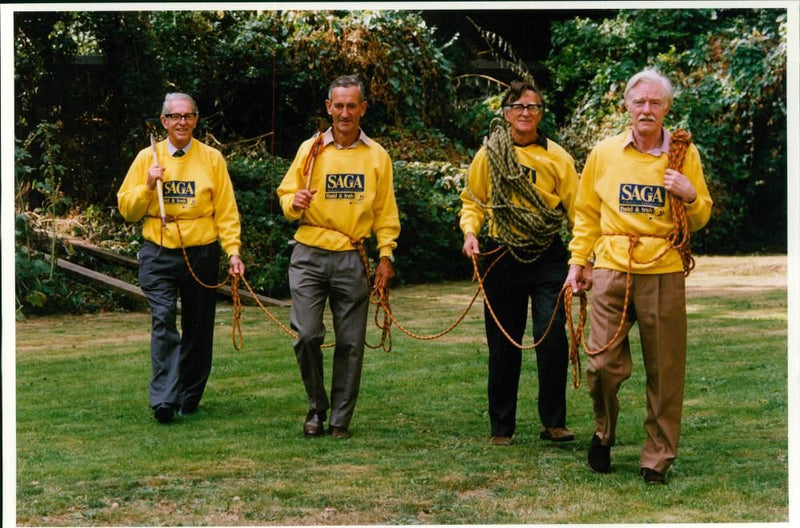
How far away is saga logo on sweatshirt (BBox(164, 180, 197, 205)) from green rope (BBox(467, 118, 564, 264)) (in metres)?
1.79

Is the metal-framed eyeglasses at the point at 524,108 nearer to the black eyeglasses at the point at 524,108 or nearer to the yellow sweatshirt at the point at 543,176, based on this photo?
the black eyeglasses at the point at 524,108

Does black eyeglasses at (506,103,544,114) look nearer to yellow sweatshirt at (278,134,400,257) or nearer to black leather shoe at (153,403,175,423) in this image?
yellow sweatshirt at (278,134,400,257)

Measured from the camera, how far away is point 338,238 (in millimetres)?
6535

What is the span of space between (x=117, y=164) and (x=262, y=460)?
283 inches

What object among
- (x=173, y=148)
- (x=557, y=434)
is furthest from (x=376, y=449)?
(x=173, y=148)

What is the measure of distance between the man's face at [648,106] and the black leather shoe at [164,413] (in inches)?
123

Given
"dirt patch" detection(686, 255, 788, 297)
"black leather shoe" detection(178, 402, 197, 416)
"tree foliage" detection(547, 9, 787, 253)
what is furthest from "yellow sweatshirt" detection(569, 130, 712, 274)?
"tree foliage" detection(547, 9, 787, 253)

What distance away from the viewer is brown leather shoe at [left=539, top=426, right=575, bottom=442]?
255 inches

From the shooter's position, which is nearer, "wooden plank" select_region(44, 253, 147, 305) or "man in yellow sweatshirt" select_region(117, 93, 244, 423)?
"man in yellow sweatshirt" select_region(117, 93, 244, 423)

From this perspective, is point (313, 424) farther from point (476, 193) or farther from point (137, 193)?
point (137, 193)

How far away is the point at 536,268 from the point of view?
6418mm

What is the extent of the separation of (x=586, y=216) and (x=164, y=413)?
9.01 feet

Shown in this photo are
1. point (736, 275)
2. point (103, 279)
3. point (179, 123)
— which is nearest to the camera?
point (179, 123)

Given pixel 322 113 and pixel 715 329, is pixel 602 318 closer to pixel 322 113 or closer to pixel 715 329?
pixel 715 329
